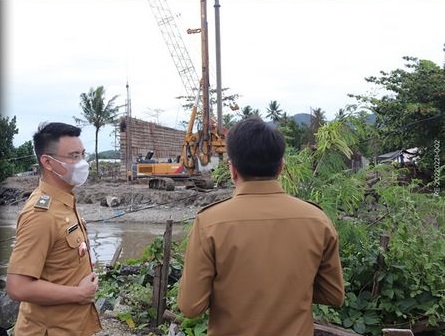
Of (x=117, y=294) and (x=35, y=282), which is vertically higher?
(x=35, y=282)

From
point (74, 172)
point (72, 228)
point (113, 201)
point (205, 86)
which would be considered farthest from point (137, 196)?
point (72, 228)

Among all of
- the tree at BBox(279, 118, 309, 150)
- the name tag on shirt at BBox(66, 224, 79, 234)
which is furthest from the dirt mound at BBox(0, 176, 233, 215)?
the name tag on shirt at BBox(66, 224, 79, 234)

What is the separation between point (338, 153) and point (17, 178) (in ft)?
105

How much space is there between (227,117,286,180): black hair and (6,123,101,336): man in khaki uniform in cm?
86

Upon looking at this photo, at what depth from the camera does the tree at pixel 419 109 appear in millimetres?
16734

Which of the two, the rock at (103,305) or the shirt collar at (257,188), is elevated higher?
Answer: the shirt collar at (257,188)

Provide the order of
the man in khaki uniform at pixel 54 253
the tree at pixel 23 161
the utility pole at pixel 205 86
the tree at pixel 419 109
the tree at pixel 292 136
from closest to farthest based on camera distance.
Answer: the man in khaki uniform at pixel 54 253
the tree at pixel 292 136
the tree at pixel 419 109
the utility pole at pixel 205 86
the tree at pixel 23 161

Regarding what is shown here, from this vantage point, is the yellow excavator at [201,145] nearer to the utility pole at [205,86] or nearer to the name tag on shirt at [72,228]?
the utility pole at [205,86]

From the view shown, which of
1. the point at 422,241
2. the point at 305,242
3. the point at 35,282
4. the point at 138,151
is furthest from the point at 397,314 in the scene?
the point at 138,151

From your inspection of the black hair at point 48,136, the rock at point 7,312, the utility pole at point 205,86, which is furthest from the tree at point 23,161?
the black hair at point 48,136

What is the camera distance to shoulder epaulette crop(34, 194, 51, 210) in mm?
2064

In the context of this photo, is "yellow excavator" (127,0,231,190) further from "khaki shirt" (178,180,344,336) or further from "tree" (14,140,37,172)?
"khaki shirt" (178,180,344,336)

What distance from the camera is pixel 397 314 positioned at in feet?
12.2

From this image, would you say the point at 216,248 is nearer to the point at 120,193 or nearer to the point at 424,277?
the point at 424,277
